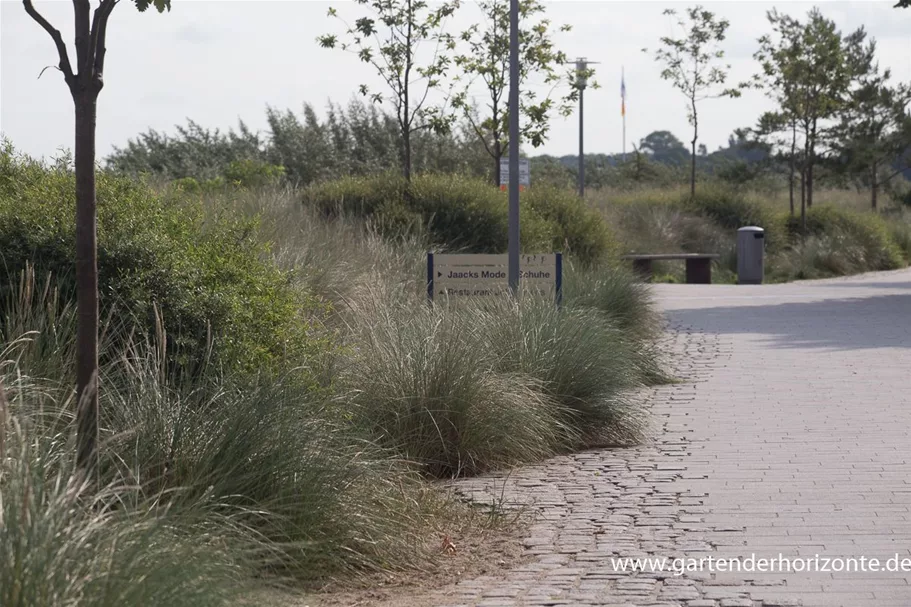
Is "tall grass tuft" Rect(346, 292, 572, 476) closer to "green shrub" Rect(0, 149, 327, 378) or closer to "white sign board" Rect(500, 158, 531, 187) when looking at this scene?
"green shrub" Rect(0, 149, 327, 378)

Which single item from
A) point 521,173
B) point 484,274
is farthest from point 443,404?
point 521,173

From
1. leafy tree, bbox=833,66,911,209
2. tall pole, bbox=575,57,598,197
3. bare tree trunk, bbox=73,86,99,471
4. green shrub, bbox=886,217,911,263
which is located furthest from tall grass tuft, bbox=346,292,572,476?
leafy tree, bbox=833,66,911,209

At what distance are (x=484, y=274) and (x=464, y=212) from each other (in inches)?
239

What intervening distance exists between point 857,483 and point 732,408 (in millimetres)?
2980

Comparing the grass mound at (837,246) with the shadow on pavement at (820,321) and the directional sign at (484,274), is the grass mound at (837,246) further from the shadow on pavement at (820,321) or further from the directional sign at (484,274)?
the directional sign at (484,274)

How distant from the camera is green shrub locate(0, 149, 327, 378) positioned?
7.63 meters

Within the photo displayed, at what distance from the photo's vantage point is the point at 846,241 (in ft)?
111

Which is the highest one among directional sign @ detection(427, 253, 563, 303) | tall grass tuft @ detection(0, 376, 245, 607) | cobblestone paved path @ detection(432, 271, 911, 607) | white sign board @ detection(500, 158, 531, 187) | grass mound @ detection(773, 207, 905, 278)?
white sign board @ detection(500, 158, 531, 187)

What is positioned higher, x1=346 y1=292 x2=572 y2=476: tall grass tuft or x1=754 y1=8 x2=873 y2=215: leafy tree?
x1=754 y1=8 x2=873 y2=215: leafy tree


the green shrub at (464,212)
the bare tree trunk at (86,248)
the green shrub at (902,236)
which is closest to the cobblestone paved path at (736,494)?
the bare tree trunk at (86,248)

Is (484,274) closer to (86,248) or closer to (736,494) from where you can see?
(736,494)

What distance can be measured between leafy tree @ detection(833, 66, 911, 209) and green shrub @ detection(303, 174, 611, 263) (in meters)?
26.2

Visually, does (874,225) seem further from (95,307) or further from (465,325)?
(95,307)

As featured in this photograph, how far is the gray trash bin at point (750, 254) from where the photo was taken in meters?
29.8
